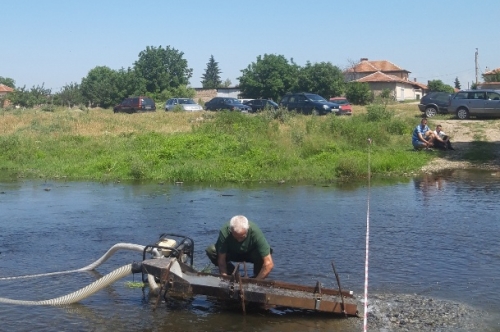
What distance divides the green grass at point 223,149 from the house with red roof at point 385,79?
43.2 m

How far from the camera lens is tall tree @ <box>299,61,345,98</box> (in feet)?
220

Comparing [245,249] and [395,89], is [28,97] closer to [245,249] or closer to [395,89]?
[395,89]

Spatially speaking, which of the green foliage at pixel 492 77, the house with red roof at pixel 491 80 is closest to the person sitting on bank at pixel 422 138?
the house with red roof at pixel 491 80

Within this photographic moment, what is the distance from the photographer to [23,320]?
9.15 m

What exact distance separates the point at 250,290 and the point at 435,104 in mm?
30276

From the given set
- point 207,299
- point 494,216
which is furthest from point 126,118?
point 207,299

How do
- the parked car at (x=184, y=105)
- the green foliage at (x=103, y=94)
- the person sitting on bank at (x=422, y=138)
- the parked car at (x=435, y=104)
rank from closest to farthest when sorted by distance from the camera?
the person sitting on bank at (x=422, y=138) < the parked car at (x=435, y=104) < the parked car at (x=184, y=105) < the green foliage at (x=103, y=94)

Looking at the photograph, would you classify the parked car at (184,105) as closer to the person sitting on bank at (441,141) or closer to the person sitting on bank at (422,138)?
the person sitting on bank at (422,138)

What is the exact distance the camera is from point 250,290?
8945 millimetres

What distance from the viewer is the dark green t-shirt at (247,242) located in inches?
Answer: 367

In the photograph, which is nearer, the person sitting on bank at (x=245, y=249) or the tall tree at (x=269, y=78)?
the person sitting on bank at (x=245, y=249)

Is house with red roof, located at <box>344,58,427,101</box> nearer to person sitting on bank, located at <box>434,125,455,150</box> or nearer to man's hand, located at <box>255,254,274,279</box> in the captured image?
person sitting on bank, located at <box>434,125,455,150</box>

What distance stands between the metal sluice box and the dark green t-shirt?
0.48 meters

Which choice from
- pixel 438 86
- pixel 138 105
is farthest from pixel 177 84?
pixel 138 105
